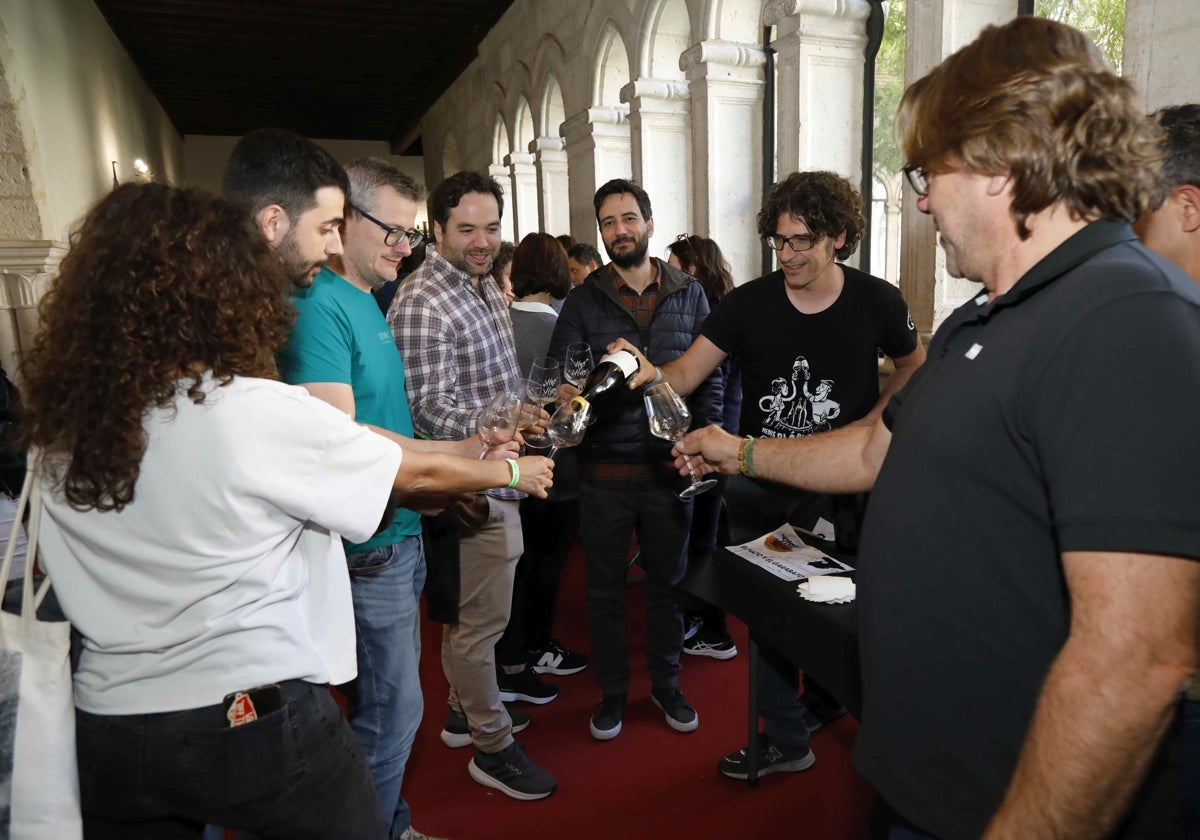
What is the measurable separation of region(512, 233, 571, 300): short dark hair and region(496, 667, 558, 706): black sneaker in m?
1.69

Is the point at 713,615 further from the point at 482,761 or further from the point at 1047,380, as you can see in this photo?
the point at 1047,380

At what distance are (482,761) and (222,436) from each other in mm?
1888

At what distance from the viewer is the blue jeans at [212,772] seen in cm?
120

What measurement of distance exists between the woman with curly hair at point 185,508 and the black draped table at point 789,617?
1.12 m

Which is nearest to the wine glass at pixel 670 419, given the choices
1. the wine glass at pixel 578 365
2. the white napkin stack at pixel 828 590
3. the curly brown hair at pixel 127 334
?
the wine glass at pixel 578 365

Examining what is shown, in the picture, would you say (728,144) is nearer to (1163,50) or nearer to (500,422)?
(1163,50)

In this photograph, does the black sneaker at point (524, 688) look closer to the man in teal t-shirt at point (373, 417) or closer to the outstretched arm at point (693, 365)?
the man in teal t-shirt at point (373, 417)

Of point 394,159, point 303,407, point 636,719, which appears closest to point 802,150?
point 636,719

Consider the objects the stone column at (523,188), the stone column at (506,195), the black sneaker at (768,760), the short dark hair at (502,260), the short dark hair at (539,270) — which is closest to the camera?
the black sneaker at (768,760)

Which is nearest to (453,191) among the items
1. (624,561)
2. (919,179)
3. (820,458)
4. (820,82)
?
(624,561)

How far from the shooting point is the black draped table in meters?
1.81

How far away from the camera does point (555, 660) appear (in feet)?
11.5

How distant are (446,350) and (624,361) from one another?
0.55 m

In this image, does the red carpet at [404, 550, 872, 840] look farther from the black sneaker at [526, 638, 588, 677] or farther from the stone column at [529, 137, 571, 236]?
the stone column at [529, 137, 571, 236]
